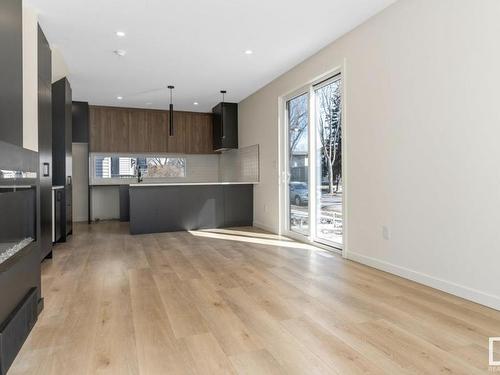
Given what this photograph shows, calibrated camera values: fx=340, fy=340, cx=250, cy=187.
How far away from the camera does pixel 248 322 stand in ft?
7.06

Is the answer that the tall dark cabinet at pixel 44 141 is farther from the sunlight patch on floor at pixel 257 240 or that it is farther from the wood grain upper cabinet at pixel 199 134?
the wood grain upper cabinet at pixel 199 134

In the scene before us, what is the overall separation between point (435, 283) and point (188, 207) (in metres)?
4.24

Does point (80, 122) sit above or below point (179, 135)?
above

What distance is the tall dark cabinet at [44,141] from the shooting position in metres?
3.54

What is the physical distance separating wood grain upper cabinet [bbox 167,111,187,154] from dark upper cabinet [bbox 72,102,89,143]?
1.75 metres

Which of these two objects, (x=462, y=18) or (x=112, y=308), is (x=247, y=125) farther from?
(x=112, y=308)

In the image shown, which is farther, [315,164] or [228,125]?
[228,125]

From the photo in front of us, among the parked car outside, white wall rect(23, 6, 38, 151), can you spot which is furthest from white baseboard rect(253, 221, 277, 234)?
white wall rect(23, 6, 38, 151)

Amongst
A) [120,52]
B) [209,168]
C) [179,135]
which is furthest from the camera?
[209,168]

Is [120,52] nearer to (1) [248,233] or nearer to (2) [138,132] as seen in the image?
(1) [248,233]

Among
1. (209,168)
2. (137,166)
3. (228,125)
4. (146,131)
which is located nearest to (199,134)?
(209,168)

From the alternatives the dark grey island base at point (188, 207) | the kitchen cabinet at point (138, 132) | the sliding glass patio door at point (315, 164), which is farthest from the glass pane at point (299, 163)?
the kitchen cabinet at point (138, 132)

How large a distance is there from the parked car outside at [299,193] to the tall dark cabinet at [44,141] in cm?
331

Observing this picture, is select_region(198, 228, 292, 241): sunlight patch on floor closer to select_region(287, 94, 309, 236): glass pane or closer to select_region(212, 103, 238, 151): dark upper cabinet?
select_region(287, 94, 309, 236): glass pane
